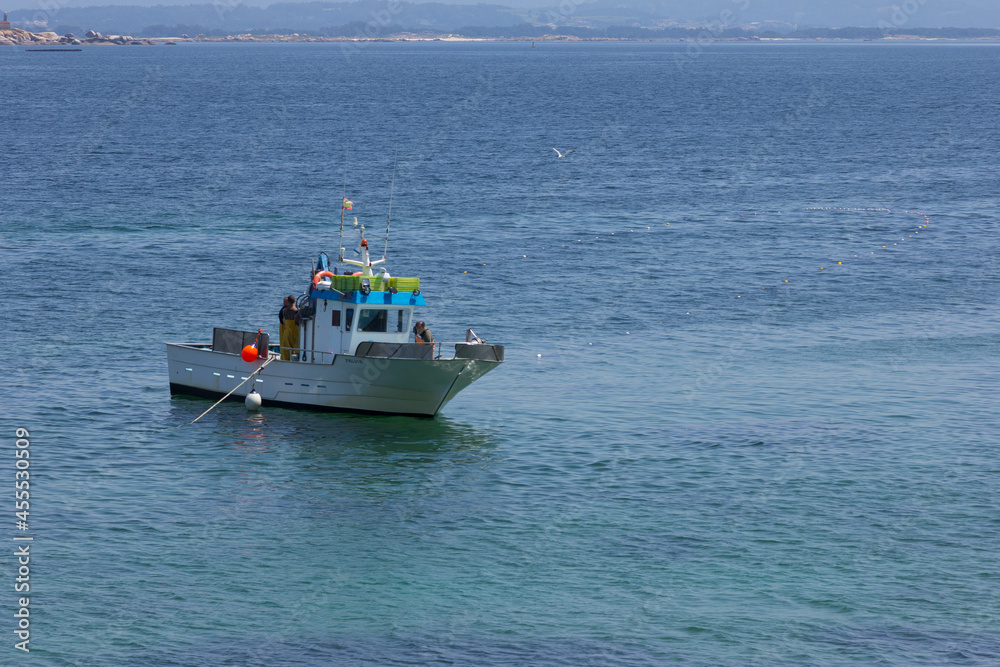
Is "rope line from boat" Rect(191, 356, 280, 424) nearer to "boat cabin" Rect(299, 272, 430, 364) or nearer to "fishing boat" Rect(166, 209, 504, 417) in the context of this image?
"fishing boat" Rect(166, 209, 504, 417)

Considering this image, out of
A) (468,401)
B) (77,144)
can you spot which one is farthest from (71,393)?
(77,144)

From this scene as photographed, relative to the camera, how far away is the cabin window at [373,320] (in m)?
34.0

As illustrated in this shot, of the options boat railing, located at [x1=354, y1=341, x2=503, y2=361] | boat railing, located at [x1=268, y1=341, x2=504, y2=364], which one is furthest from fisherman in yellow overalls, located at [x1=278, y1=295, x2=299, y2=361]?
boat railing, located at [x1=354, y1=341, x2=503, y2=361]

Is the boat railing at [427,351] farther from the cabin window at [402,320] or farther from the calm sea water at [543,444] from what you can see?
the calm sea water at [543,444]

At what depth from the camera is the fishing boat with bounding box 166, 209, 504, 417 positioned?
33.2 m

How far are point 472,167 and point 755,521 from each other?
68525 millimetres

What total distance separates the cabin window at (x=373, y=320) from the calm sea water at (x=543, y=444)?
2709 millimetres

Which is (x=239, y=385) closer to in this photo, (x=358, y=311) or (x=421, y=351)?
(x=358, y=311)

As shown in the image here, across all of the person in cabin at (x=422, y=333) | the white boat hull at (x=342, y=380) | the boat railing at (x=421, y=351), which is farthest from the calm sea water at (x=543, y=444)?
the person in cabin at (x=422, y=333)

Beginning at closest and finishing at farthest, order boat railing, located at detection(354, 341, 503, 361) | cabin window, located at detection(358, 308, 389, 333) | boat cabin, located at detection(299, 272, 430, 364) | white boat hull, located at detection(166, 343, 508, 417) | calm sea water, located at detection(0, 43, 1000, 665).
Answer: calm sea water, located at detection(0, 43, 1000, 665), boat railing, located at detection(354, 341, 503, 361), white boat hull, located at detection(166, 343, 508, 417), boat cabin, located at detection(299, 272, 430, 364), cabin window, located at detection(358, 308, 389, 333)

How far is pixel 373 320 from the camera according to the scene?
112 ft

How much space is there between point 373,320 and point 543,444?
238 inches

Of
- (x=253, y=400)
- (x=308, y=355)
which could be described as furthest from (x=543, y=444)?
(x=253, y=400)

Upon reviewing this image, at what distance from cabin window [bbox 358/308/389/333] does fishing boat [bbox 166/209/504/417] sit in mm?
29
